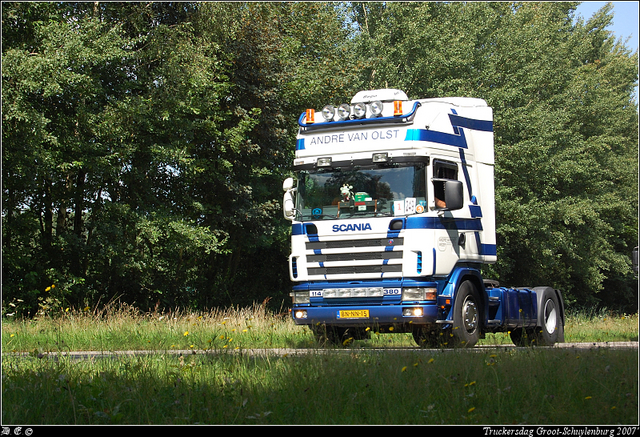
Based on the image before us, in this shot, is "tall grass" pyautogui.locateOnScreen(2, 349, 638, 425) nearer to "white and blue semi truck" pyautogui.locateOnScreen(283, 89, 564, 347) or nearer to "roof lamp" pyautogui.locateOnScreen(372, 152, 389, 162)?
"white and blue semi truck" pyautogui.locateOnScreen(283, 89, 564, 347)

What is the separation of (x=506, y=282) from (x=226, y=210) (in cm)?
1758

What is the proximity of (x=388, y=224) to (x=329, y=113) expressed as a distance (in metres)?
2.34

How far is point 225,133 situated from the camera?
23594 millimetres

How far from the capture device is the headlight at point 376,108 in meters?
12.2

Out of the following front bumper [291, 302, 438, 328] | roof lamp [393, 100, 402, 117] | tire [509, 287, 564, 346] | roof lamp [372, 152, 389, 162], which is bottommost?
tire [509, 287, 564, 346]

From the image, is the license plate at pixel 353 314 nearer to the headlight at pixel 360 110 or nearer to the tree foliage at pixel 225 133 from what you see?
the headlight at pixel 360 110

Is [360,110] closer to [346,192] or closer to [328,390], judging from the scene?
[346,192]

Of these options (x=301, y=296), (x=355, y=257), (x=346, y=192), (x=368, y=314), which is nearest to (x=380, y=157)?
(x=346, y=192)

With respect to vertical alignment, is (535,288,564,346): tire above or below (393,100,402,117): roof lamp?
below

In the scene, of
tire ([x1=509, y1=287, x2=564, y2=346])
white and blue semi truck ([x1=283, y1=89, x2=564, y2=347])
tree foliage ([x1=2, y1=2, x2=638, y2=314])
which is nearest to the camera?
white and blue semi truck ([x1=283, y1=89, x2=564, y2=347])

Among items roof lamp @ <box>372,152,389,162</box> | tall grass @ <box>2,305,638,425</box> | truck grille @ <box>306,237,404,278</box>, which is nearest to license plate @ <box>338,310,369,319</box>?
truck grille @ <box>306,237,404,278</box>

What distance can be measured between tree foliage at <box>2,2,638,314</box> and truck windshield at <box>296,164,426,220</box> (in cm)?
553

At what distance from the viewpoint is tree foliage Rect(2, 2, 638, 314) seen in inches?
782

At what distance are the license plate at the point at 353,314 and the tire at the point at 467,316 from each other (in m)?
1.45
